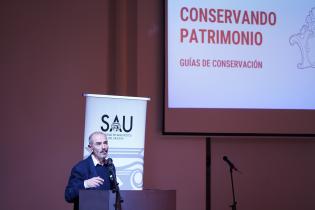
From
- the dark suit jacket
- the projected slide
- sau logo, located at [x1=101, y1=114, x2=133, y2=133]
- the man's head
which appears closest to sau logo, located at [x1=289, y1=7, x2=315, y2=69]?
the projected slide

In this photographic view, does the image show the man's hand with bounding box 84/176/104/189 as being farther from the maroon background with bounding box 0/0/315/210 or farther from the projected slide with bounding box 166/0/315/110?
the projected slide with bounding box 166/0/315/110

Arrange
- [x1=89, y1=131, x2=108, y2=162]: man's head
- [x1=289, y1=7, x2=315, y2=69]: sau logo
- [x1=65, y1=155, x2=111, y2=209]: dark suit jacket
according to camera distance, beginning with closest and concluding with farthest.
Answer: [x1=65, y1=155, x2=111, y2=209]: dark suit jacket
[x1=89, y1=131, x2=108, y2=162]: man's head
[x1=289, y1=7, x2=315, y2=69]: sau logo

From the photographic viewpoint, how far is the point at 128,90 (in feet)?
18.9

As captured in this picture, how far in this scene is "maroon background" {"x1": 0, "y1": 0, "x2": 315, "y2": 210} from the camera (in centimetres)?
550

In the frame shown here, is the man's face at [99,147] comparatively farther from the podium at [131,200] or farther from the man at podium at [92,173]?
the podium at [131,200]

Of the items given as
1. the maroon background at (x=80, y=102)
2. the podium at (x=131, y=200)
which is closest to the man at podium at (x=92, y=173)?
the podium at (x=131, y=200)

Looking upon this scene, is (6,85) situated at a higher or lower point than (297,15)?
lower

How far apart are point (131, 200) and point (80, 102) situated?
9.78 feet

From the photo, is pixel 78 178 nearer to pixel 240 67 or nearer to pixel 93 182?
pixel 93 182

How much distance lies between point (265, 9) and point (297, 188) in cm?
228

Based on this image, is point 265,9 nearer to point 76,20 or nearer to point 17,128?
point 76,20

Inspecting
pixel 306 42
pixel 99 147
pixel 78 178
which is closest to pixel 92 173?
pixel 78 178

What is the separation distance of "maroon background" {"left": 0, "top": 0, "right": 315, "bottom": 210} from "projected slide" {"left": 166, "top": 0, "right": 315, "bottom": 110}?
272mm

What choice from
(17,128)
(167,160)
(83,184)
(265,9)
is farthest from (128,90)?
(83,184)
